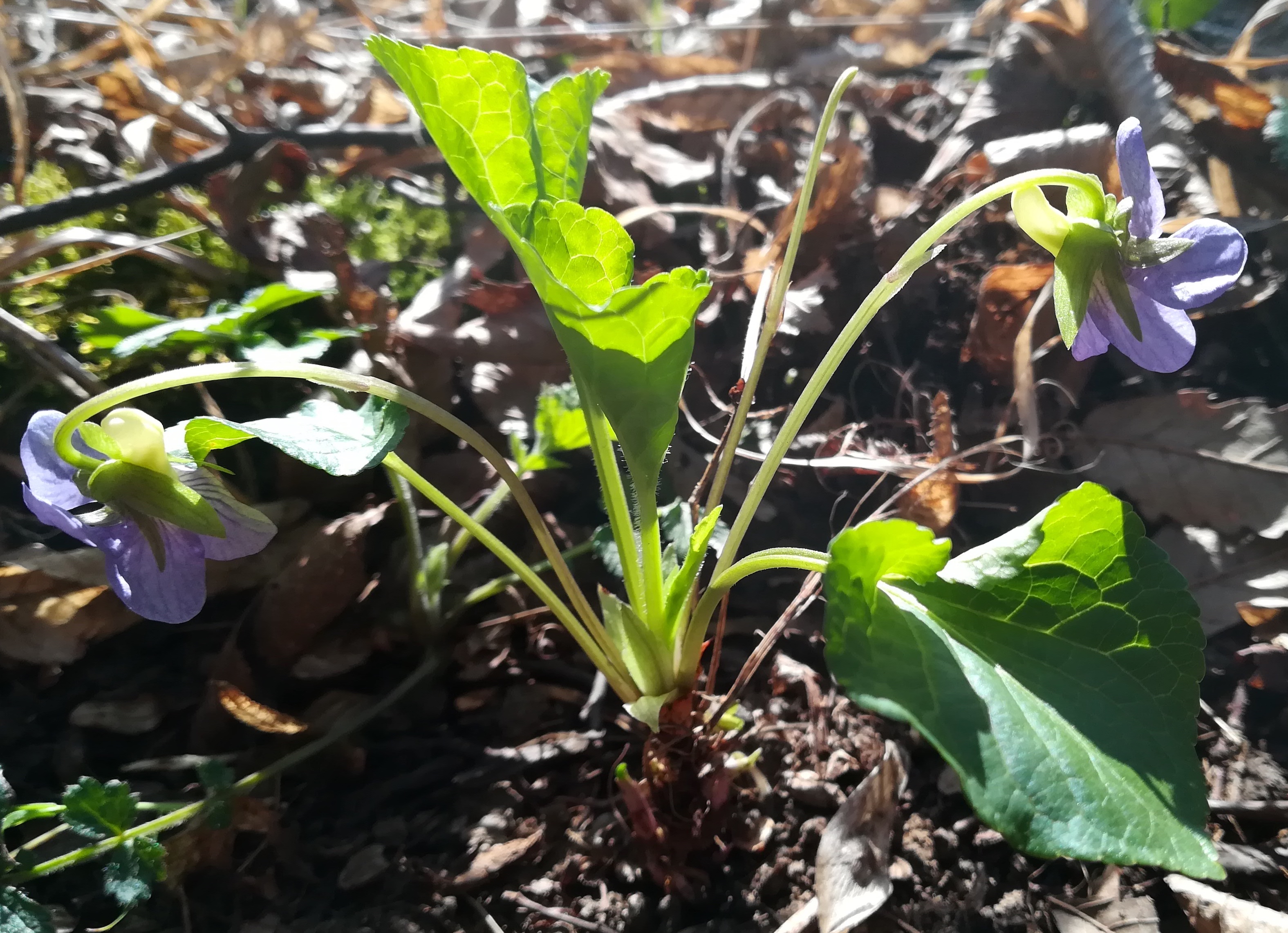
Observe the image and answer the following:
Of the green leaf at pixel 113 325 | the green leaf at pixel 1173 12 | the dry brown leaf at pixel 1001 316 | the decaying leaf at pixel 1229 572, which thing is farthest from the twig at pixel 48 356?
the green leaf at pixel 1173 12

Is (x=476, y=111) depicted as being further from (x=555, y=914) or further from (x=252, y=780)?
(x=555, y=914)

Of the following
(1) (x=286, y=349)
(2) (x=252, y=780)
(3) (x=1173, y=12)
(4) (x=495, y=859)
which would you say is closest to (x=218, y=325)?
(1) (x=286, y=349)

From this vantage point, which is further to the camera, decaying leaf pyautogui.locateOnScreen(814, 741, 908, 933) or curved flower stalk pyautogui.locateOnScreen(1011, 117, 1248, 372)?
decaying leaf pyautogui.locateOnScreen(814, 741, 908, 933)

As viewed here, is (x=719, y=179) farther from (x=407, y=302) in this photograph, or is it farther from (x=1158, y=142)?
(x=1158, y=142)

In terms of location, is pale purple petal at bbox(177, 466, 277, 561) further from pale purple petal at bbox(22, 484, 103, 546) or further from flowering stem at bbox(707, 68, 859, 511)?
flowering stem at bbox(707, 68, 859, 511)

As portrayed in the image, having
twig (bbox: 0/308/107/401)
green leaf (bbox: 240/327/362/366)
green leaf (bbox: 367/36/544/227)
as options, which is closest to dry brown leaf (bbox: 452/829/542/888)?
green leaf (bbox: 240/327/362/366)

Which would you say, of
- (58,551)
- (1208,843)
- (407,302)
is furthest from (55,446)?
(1208,843)

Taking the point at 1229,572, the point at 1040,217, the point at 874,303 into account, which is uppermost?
the point at 1040,217
